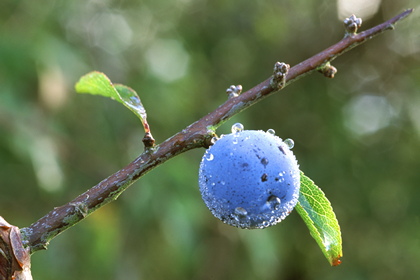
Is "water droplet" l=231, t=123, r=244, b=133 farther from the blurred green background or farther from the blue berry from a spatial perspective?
the blurred green background


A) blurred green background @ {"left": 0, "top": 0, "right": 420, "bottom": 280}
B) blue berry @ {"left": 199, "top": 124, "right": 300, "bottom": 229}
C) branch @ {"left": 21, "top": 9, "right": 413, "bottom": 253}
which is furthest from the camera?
blurred green background @ {"left": 0, "top": 0, "right": 420, "bottom": 280}

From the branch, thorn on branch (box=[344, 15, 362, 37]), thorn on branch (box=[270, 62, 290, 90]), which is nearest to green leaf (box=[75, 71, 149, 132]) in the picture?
the branch

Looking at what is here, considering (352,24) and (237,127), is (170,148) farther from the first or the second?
(352,24)

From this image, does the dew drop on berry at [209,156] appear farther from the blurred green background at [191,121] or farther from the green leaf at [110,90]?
the blurred green background at [191,121]

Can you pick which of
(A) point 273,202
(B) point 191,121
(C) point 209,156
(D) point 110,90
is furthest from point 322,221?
(B) point 191,121

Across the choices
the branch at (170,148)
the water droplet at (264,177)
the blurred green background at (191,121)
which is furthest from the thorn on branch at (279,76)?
the blurred green background at (191,121)

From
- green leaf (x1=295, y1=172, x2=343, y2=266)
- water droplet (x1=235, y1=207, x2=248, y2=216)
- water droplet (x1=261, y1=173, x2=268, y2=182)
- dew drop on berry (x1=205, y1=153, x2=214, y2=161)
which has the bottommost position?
green leaf (x1=295, y1=172, x2=343, y2=266)
